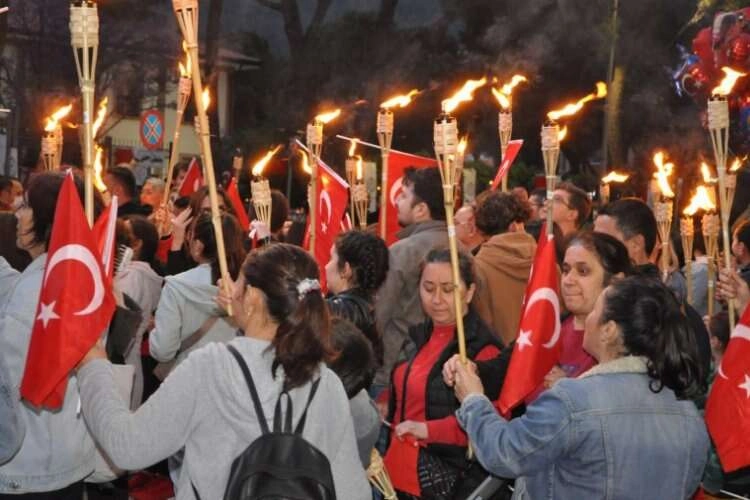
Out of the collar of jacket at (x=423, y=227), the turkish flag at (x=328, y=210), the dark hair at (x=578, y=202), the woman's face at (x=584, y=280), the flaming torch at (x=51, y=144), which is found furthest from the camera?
the flaming torch at (x=51, y=144)

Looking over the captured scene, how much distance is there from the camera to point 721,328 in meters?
A: 6.80

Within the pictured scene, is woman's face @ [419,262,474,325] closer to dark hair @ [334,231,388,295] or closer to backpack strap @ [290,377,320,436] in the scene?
dark hair @ [334,231,388,295]

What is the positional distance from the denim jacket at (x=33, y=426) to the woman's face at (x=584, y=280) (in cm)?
197

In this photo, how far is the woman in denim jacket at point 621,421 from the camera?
403 centimetres

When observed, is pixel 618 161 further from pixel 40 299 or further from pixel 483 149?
pixel 40 299

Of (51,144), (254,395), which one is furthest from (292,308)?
(51,144)

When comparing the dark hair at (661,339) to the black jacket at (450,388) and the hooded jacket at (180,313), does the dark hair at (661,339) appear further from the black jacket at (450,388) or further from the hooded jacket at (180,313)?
the hooded jacket at (180,313)

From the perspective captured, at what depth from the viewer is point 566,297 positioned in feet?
17.9

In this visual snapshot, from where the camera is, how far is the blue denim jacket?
158 inches

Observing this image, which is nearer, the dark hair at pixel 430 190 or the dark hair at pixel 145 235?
the dark hair at pixel 430 190

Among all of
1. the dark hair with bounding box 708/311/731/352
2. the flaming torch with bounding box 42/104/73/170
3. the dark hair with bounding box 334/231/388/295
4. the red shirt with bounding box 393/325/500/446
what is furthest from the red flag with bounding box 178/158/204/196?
the red shirt with bounding box 393/325/500/446

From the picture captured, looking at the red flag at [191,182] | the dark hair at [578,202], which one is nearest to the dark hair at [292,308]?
the dark hair at [578,202]

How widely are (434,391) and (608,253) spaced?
0.89m

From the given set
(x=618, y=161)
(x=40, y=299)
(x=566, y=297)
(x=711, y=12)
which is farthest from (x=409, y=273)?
(x=618, y=161)
